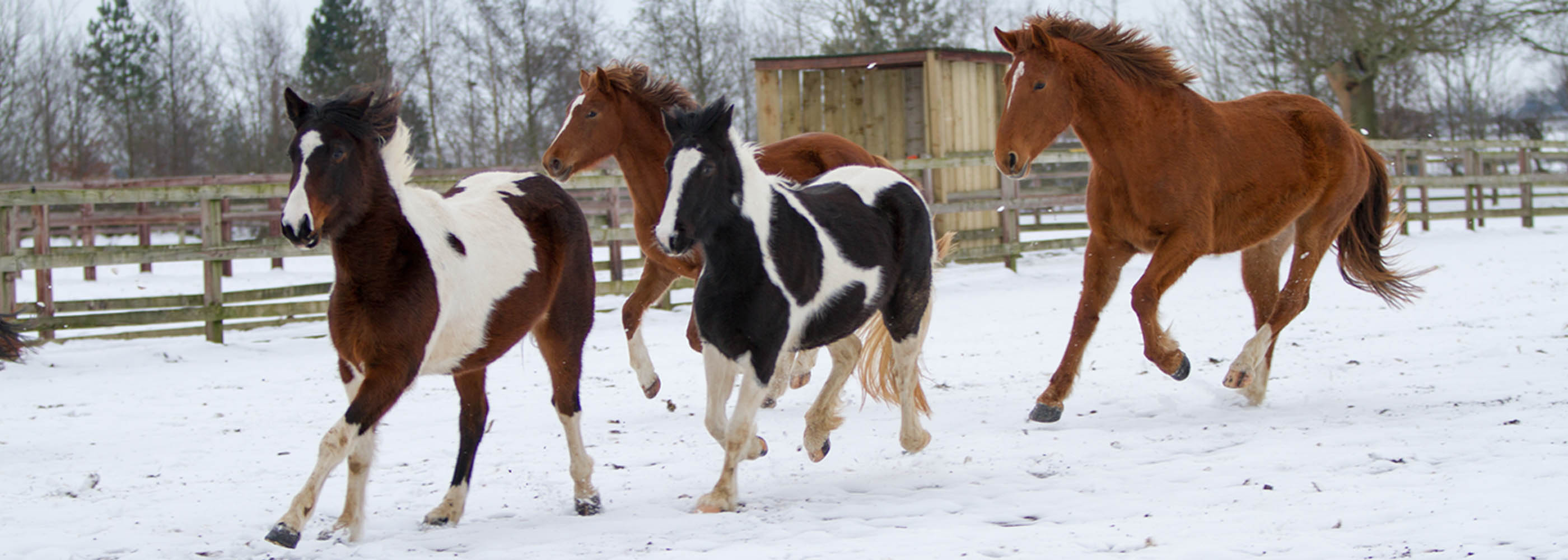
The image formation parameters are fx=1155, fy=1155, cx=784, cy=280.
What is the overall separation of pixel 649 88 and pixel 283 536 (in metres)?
3.35

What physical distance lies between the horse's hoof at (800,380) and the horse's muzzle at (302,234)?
339cm

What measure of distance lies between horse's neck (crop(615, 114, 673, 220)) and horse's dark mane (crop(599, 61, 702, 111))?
0.12m

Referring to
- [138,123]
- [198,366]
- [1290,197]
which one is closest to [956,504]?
[1290,197]

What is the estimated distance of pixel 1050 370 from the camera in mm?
6773

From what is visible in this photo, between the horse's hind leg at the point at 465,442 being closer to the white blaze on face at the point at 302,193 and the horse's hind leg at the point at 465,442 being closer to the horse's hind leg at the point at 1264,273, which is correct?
the white blaze on face at the point at 302,193

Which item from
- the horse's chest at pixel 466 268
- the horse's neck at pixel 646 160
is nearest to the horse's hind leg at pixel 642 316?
the horse's neck at pixel 646 160

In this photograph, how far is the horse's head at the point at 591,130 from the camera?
19.5 feet

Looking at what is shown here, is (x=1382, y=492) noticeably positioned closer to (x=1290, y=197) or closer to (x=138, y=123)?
(x=1290, y=197)

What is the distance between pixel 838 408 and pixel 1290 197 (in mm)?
2529

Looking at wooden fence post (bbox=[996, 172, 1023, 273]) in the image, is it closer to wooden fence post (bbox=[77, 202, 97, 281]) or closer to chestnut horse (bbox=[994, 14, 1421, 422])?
chestnut horse (bbox=[994, 14, 1421, 422])

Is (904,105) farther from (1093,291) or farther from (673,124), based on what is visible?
(673,124)

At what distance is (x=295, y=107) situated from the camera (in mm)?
3525

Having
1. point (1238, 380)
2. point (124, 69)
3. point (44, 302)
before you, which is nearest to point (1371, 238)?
point (1238, 380)

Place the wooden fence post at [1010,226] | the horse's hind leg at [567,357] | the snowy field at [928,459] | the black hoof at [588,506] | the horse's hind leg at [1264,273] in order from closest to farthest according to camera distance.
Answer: the snowy field at [928,459]
the black hoof at [588,506]
the horse's hind leg at [567,357]
the horse's hind leg at [1264,273]
the wooden fence post at [1010,226]
